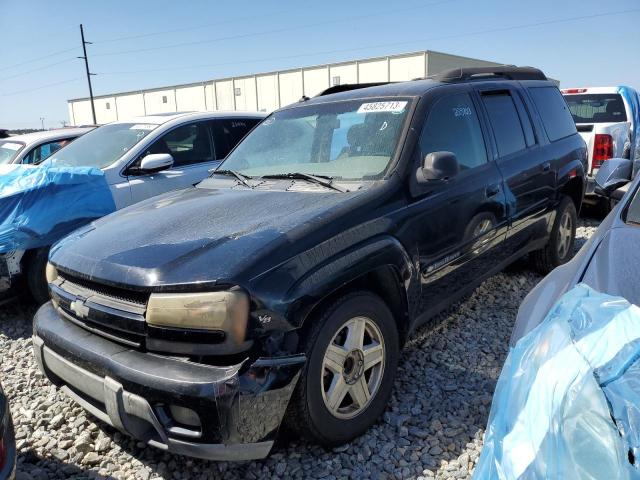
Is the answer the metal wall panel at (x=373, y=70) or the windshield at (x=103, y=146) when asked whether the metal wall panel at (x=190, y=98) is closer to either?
the metal wall panel at (x=373, y=70)

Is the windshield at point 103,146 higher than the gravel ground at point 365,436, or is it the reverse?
the windshield at point 103,146

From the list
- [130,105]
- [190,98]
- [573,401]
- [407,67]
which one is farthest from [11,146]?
[130,105]

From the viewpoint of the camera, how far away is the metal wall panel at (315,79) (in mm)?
34469

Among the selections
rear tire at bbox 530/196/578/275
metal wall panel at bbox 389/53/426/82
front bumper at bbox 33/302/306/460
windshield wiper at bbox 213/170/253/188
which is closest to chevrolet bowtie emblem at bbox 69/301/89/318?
Result: front bumper at bbox 33/302/306/460

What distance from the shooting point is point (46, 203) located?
4.26 meters

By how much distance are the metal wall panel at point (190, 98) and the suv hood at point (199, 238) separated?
40.3 meters

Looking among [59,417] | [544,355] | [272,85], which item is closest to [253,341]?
[544,355]

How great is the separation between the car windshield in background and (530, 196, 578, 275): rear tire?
119 inches

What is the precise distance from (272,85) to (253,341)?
3711 cm

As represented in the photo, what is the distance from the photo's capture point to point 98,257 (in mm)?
2391

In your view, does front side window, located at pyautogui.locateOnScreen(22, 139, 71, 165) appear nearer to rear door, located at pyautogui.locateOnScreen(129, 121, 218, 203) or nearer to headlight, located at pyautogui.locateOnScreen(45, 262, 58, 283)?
rear door, located at pyautogui.locateOnScreen(129, 121, 218, 203)

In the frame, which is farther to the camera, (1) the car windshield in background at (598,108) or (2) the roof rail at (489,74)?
(1) the car windshield in background at (598,108)

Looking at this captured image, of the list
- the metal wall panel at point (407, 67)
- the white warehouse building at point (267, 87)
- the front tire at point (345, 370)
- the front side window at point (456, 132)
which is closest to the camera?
the front tire at point (345, 370)

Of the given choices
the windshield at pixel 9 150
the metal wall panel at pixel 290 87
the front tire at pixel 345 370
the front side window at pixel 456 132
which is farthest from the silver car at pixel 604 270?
the metal wall panel at pixel 290 87
